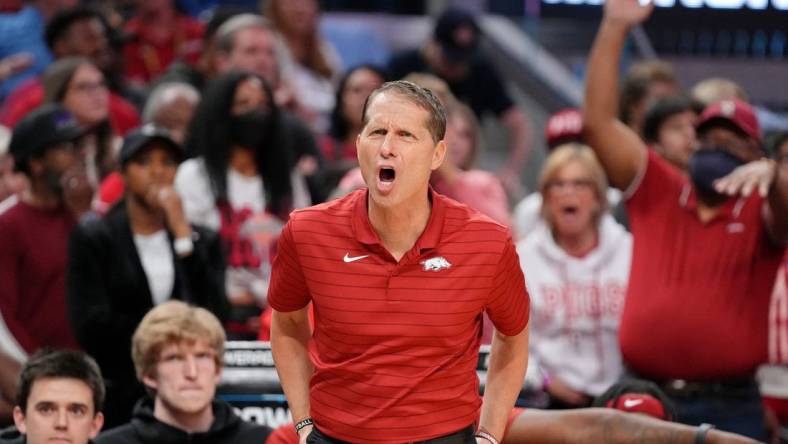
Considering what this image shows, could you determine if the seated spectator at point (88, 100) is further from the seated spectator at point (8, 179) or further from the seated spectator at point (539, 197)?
the seated spectator at point (539, 197)

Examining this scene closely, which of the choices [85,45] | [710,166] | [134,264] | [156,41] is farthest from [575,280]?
[156,41]

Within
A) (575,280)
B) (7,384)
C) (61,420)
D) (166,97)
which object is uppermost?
(166,97)

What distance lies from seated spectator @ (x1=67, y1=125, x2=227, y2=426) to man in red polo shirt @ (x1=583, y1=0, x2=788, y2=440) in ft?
5.84

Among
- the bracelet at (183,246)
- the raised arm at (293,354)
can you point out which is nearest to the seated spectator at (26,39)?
the bracelet at (183,246)

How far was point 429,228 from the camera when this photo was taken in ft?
13.1

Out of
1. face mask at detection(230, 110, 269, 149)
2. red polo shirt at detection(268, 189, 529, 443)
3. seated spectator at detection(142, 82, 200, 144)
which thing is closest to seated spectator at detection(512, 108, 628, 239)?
face mask at detection(230, 110, 269, 149)

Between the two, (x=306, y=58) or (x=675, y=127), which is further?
(x=306, y=58)

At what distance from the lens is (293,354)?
13.9 feet

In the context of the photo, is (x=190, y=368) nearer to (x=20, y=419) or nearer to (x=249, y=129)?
(x=20, y=419)

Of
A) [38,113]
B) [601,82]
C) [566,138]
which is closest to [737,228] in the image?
[601,82]

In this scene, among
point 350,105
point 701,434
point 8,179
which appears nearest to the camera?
point 701,434

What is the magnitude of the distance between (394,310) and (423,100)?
21.8 inches

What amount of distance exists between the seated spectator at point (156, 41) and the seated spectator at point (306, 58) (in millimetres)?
608

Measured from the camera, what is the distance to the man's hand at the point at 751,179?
5.65m
